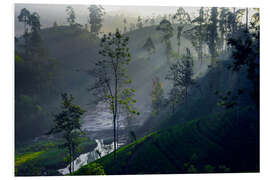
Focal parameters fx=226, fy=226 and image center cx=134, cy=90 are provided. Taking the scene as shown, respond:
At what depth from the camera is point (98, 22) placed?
6.94 m

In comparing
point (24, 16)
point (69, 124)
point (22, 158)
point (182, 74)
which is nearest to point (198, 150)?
point (182, 74)

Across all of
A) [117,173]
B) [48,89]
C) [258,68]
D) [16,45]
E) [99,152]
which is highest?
[16,45]

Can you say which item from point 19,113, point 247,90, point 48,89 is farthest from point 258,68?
point 19,113

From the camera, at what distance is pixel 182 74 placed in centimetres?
732

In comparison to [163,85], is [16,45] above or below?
above

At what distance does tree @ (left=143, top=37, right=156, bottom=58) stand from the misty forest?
0.15 feet

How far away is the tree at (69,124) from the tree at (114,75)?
80 centimetres

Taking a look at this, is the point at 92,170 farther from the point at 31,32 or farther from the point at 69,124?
the point at 31,32

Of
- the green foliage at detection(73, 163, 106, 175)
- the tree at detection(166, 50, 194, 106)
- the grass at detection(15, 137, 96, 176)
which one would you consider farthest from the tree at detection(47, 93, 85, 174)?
the tree at detection(166, 50, 194, 106)

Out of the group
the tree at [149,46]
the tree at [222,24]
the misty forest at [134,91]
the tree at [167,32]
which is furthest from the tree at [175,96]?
the tree at [222,24]

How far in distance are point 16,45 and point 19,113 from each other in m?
2.03

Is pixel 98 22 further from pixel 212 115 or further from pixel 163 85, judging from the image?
pixel 212 115

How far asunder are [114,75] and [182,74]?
7.27 ft

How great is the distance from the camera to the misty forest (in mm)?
6609
